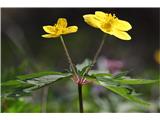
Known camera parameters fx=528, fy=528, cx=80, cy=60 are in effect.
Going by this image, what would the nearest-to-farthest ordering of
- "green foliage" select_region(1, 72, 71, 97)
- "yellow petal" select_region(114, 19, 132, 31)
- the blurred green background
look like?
"green foliage" select_region(1, 72, 71, 97)
"yellow petal" select_region(114, 19, 132, 31)
the blurred green background

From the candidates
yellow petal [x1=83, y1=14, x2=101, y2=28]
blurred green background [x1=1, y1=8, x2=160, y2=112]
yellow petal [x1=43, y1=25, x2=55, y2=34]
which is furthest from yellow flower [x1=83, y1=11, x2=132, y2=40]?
blurred green background [x1=1, y1=8, x2=160, y2=112]

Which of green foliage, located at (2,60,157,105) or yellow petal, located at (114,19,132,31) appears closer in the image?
green foliage, located at (2,60,157,105)

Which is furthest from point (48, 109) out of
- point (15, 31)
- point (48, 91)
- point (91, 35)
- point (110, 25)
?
point (91, 35)

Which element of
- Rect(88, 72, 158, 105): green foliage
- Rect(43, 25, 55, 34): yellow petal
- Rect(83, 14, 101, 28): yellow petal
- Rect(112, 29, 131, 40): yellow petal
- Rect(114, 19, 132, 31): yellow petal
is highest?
Rect(83, 14, 101, 28): yellow petal

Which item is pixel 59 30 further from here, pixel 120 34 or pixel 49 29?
pixel 120 34

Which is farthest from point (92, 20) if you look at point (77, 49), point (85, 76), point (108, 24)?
point (77, 49)

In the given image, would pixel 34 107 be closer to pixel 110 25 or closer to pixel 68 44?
pixel 110 25

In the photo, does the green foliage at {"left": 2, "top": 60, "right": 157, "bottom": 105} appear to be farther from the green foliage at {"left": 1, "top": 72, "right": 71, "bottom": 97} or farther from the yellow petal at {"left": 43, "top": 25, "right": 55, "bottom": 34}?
the yellow petal at {"left": 43, "top": 25, "right": 55, "bottom": 34}
